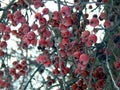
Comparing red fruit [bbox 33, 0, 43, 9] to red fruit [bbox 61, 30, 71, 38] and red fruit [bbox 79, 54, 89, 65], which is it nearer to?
red fruit [bbox 61, 30, 71, 38]

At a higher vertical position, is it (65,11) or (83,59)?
(65,11)

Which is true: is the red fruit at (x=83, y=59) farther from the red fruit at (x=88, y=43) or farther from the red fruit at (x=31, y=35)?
the red fruit at (x=31, y=35)

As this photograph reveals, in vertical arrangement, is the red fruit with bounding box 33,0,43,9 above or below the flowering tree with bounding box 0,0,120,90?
above

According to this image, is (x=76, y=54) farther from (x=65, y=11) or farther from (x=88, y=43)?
(x=65, y=11)

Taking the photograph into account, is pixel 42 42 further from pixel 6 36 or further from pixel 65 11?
pixel 6 36

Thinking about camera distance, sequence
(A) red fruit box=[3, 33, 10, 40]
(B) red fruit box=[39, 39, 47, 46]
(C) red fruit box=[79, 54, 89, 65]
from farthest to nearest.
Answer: (A) red fruit box=[3, 33, 10, 40], (B) red fruit box=[39, 39, 47, 46], (C) red fruit box=[79, 54, 89, 65]

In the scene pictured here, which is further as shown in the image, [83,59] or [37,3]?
[37,3]

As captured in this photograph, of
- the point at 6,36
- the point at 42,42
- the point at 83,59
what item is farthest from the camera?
the point at 6,36

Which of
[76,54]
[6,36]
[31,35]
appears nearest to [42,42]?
[31,35]

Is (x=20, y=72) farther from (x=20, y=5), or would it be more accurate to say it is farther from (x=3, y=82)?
(x=20, y=5)

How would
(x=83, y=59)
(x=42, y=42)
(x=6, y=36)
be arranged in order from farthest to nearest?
(x=6, y=36), (x=42, y=42), (x=83, y=59)

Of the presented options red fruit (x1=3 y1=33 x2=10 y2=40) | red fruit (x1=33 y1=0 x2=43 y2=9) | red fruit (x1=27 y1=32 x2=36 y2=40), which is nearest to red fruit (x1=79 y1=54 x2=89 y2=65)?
red fruit (x1=27 y1=32 x2=36 y2=40)

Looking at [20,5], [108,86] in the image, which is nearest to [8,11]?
[20,5]

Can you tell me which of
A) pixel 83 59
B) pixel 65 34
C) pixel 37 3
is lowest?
pixel 83 59
